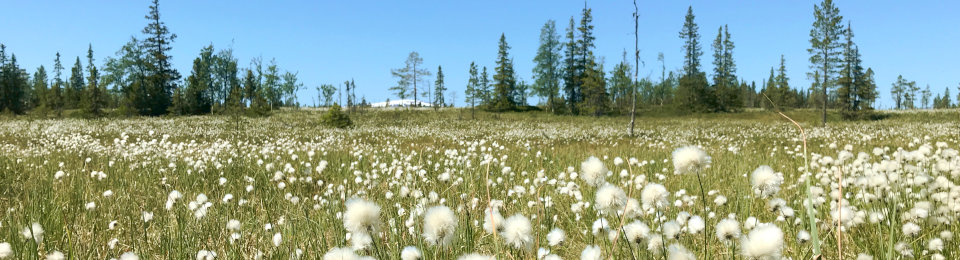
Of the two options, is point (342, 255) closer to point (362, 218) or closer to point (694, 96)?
point (362, 218)

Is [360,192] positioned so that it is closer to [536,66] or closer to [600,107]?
[600,107]

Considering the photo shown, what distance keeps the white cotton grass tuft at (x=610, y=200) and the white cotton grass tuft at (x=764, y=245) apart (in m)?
0.44

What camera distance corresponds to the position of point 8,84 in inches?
2199

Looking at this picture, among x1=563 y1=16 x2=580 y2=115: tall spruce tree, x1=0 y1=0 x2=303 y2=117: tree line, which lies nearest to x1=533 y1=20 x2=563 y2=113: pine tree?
x1=563 y1=16 x2=580 y2=115: tall spruce tree

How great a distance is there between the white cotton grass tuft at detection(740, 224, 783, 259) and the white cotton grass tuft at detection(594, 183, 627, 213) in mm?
439

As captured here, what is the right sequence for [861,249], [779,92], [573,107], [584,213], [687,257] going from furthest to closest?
1. [779,92]
2. [573,107]
3. [584,213]
4. [861,249]
5. [687,257]

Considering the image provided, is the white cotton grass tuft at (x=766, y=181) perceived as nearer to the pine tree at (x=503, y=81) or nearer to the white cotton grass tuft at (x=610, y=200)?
the white cotton grass tuft at (x=610, y=200)

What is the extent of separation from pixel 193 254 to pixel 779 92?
3249 inches

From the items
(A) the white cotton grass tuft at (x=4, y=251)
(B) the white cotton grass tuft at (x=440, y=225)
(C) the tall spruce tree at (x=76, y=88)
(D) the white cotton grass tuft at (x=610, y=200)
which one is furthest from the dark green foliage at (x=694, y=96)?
(C) the tall spruce tree at (x=76, y=88)

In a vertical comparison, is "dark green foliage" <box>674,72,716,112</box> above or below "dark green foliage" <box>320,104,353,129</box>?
above

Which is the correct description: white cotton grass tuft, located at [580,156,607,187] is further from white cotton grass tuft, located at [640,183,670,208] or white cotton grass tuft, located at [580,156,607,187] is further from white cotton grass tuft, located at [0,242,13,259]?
white cotton grass tuft, located at [0,242,13,259]

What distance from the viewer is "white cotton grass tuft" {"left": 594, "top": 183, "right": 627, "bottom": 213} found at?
1.64m

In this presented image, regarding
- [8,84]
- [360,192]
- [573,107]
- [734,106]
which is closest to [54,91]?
[8,84]

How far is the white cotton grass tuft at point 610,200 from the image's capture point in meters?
1.64
